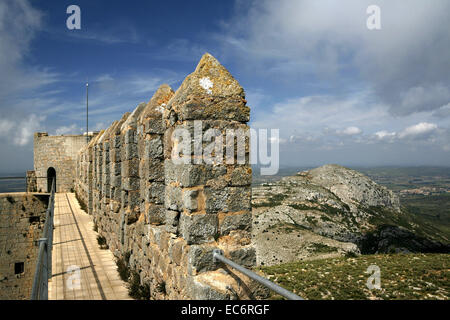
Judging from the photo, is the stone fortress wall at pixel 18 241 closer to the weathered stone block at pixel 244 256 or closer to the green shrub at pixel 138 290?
the green shrub at pixel 138 290

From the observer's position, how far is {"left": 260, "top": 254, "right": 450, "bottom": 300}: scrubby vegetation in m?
11.0

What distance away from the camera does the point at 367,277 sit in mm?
13133

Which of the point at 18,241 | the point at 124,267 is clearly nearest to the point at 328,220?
the point at 18,241

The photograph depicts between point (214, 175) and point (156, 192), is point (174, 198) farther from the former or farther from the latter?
point (156, 192)

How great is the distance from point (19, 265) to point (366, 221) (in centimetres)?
4315

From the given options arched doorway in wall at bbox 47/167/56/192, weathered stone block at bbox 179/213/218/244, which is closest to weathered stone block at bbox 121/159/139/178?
weathered stone block at bbox 179/213/218/244

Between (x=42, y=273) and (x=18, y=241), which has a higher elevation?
(x=42, y=273)

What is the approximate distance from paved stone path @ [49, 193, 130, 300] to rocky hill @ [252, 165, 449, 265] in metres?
20.8

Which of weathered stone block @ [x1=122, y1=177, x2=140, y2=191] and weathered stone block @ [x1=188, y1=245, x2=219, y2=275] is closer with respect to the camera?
weathered stone block @ [x1=188, y1=245, x2=219, y2=275]

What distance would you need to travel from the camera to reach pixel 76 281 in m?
5.49

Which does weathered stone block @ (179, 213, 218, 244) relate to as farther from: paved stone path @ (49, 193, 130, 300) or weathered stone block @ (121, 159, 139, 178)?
weathered stone block @ (121, 159, 139, 178)

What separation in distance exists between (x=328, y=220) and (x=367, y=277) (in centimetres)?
2733
